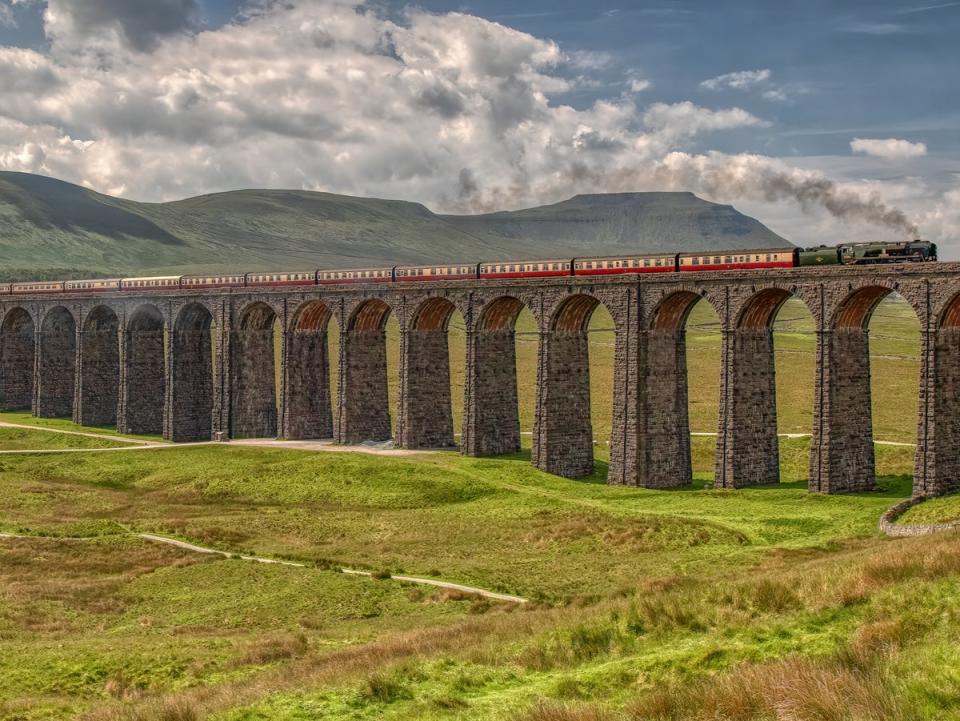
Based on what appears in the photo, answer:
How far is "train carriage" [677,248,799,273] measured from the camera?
48.9 meters

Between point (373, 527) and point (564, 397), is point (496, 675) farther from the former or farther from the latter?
point (564, 397)

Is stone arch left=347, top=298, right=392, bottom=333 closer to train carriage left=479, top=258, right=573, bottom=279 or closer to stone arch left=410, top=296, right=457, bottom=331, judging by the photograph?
stone arch left=410, top=296, right=457, bottom=331

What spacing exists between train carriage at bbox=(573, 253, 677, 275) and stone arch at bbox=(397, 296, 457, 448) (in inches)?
453

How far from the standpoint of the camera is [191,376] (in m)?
81.2

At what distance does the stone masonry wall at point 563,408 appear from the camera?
57719 millimetres

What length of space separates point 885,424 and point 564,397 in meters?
31.0

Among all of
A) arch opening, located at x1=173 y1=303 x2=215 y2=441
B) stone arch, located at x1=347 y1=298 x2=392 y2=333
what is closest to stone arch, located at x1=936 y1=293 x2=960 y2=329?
stone arch, located at x1=347 y1=298 x2=392 y2=333

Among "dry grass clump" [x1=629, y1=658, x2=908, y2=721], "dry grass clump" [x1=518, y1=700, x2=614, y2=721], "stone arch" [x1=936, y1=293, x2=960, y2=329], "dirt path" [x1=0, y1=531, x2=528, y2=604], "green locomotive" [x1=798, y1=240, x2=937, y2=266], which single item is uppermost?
"green locomotive" [x1=798, y1=240, x2=937, y2=266]

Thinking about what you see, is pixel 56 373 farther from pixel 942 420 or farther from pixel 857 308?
pixel 942 420

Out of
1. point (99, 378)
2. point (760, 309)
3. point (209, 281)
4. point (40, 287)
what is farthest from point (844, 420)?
point (40, 287)

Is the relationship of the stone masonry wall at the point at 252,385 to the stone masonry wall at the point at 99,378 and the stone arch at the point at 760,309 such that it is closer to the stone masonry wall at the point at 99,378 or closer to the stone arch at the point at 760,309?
the stone masonry wall at the point at 99,378

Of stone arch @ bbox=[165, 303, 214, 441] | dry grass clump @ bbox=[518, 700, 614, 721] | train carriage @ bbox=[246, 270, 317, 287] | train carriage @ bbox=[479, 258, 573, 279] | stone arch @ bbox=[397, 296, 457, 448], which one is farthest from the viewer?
stone arch @ bbox=[165, 303, 214, 441]

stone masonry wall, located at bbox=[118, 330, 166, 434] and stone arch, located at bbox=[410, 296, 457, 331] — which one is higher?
stone arch, located at bbox=[410, 296, 457, 331]

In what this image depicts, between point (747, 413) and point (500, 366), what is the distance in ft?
56.8
